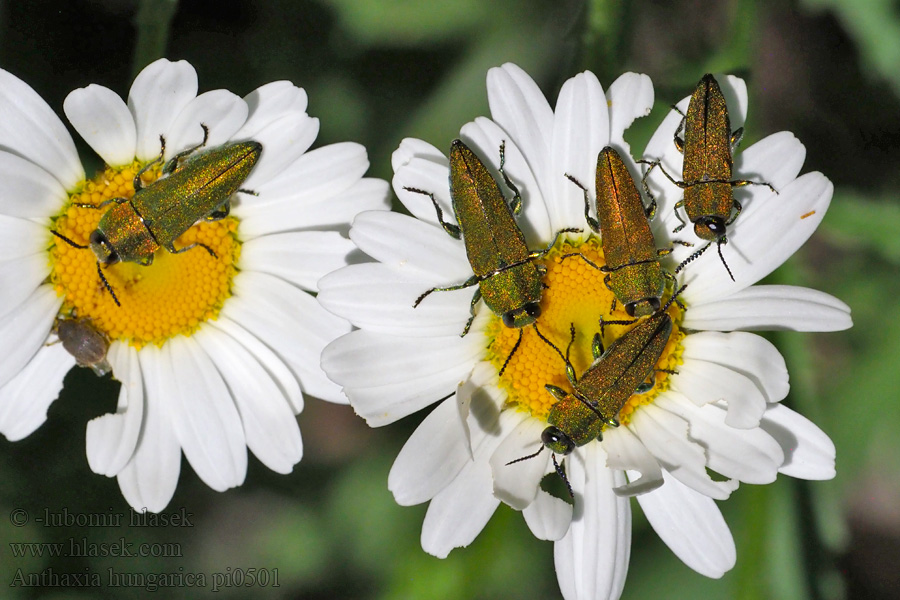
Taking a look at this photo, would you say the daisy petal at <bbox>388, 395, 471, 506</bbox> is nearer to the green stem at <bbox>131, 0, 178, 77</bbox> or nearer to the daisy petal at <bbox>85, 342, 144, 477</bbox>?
the daisy petal at <bbox>85, 342, 144, 477</bbox>

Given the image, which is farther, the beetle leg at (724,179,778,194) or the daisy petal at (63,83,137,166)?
the beetle leg at (724,179,778,194)

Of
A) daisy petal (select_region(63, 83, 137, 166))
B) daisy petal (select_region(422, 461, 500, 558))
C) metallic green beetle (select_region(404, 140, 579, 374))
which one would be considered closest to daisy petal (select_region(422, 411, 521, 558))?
daisy petal (select_region(422, 461, 500, 558))

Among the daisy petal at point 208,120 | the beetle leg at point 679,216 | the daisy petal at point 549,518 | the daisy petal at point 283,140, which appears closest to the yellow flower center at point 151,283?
the daisy petal at point 208,120

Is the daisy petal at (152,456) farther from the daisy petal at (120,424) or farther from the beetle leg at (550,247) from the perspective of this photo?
the beetle leg at (550,247)

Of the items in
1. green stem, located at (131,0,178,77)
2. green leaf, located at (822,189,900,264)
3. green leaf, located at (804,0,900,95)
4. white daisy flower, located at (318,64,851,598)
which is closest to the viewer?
white daisy flower, located at (318,64,851,598)

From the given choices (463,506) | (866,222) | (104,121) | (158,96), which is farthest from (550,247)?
(866,222)

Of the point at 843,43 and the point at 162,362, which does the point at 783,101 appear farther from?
the point at 162,362

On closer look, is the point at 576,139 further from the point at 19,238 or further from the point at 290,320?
the point at 19,238
